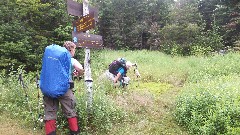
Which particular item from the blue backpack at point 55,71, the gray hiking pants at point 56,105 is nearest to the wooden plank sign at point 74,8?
the blue backpack at point 55,71

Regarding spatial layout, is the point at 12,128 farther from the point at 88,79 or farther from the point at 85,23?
the point at 85,23

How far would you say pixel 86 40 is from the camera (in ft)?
18.6

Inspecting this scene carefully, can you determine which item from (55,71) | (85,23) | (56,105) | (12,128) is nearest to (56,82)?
(55,71)

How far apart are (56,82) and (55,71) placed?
0.19 metres

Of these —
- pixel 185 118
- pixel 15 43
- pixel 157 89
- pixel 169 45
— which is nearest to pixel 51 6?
pixel 15 43

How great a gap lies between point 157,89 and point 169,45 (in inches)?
577

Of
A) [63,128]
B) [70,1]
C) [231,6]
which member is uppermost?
[231,6]

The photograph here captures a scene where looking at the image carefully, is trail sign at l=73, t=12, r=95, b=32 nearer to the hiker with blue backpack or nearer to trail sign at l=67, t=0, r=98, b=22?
trail sign at l=67, t=0, r=98, b=22

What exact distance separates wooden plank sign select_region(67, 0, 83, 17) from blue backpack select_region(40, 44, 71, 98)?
1.30 meters

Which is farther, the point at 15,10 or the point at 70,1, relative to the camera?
the point at 15,10

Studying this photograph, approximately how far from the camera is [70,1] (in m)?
5.62

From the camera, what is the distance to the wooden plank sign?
219 inches

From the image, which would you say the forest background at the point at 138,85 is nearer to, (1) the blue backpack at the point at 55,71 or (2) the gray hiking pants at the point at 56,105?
(2) the gray hiking pants at the point at 56,105

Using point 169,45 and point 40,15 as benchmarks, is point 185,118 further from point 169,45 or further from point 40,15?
point 169,45
